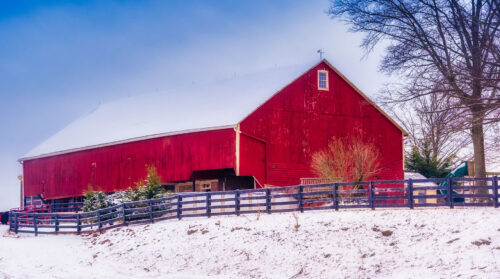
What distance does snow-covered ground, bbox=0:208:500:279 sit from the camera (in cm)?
1577

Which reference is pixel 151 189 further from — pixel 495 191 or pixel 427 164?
pixel 427 164

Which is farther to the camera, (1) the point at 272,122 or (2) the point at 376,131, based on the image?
(2) the point at 376,131

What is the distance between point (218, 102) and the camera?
118 ft

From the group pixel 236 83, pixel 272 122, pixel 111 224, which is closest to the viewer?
pixel 111 224

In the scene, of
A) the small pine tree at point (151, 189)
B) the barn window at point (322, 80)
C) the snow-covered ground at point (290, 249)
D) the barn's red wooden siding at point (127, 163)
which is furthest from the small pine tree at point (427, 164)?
the snow-covered ground at point (290, 249)

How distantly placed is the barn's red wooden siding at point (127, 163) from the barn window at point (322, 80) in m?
5.95

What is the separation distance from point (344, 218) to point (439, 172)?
69.4 ft

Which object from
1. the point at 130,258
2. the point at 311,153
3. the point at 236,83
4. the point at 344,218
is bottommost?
the point at 130,258

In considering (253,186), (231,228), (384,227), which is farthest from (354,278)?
(253,186)

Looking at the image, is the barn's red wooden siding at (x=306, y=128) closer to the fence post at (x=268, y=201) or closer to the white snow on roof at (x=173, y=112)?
the white snow on roof at (x=173, y=112)

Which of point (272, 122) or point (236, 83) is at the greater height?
point (236, 83)

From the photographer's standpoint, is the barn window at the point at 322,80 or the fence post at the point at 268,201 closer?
the fence post at the point at 268,201

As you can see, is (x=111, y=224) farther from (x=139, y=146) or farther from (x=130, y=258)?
(x=139, y=146)

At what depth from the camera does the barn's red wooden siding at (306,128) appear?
103 feet
